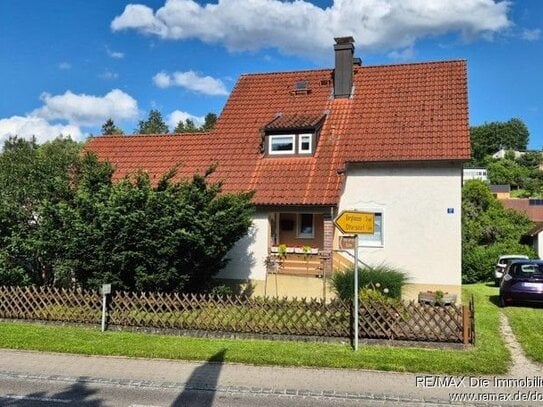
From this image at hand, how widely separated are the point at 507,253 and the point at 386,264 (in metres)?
21.0

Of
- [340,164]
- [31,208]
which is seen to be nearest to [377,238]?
[340,164]

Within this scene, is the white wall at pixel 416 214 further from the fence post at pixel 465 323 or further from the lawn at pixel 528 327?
the fence post at pixel 465 323

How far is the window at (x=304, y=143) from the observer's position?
19969mm

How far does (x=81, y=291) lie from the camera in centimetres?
1355

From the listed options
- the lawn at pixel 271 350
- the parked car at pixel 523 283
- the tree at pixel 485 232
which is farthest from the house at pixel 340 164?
the tree at pixel 485 232

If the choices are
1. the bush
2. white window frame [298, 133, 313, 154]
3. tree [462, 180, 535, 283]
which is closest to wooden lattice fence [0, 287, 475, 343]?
the bush

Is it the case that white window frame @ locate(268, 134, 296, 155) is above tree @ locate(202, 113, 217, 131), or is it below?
below

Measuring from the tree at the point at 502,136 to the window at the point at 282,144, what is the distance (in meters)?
143

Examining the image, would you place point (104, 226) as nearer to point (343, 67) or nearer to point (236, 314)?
point (236, 314)

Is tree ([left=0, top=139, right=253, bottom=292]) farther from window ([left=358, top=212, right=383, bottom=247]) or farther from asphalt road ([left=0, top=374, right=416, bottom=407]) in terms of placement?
asphalt road ([left=0, top=374, right=416, bottom=407])

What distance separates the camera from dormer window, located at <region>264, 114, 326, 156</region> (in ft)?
65.2

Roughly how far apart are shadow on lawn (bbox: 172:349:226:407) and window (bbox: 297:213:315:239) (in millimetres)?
10603

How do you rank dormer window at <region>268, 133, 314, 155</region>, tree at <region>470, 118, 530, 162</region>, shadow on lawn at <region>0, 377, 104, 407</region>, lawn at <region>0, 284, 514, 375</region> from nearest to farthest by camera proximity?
1. shadow on lawn at <region>0, 377, 104, 407</region>
2. lawn at <region>0, 284, 514, 375</region>
3. dormer window at <region>268, 133, 314, 155</region>
4. tree at <region>470, 118, 530, 162</region>

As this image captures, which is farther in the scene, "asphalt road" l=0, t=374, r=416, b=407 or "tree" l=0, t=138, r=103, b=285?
"tree" l=0, t=138, r=103, b=285
